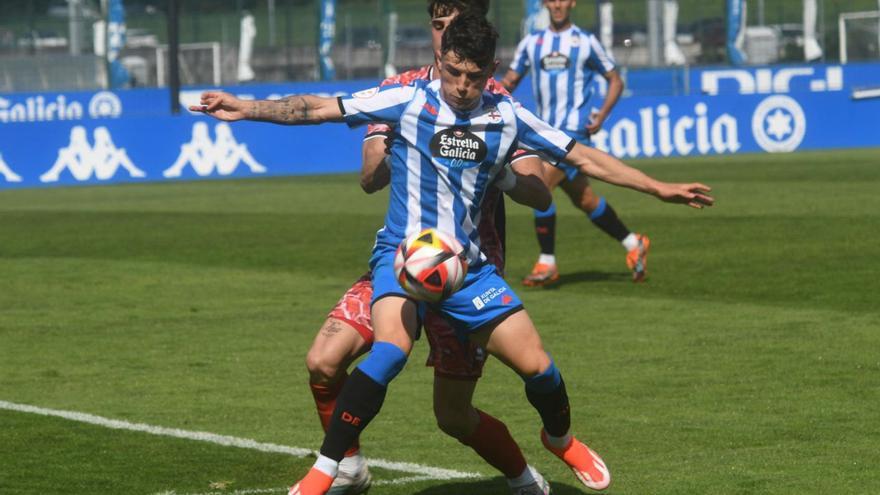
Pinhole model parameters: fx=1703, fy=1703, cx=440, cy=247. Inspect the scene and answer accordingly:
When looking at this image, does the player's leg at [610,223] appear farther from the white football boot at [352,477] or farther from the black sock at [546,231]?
the white football boot at [352,477]

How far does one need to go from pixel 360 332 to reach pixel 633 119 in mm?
23831

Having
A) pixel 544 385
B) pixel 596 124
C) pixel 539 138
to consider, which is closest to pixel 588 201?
pixel 596 124

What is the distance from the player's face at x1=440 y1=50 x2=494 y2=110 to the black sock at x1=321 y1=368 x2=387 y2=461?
41.9 inches

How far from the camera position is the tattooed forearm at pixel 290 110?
638 cm

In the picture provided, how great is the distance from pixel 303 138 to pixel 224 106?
22715mm

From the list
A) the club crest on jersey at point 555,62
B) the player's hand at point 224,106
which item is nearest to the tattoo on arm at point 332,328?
the player's hand at point 224,106

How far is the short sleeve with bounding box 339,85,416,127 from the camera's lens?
628 cm

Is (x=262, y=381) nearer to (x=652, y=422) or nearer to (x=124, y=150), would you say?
(x=652, y=422)

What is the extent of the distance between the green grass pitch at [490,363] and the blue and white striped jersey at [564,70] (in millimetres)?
1326

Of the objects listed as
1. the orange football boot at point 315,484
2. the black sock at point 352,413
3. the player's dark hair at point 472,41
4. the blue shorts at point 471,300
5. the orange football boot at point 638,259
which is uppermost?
the player's dark hair at point 472,41

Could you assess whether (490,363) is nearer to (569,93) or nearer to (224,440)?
(224,440)

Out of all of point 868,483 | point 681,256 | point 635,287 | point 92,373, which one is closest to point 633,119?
point 681,256

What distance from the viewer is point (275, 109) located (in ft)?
21.0

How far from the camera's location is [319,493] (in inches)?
228
